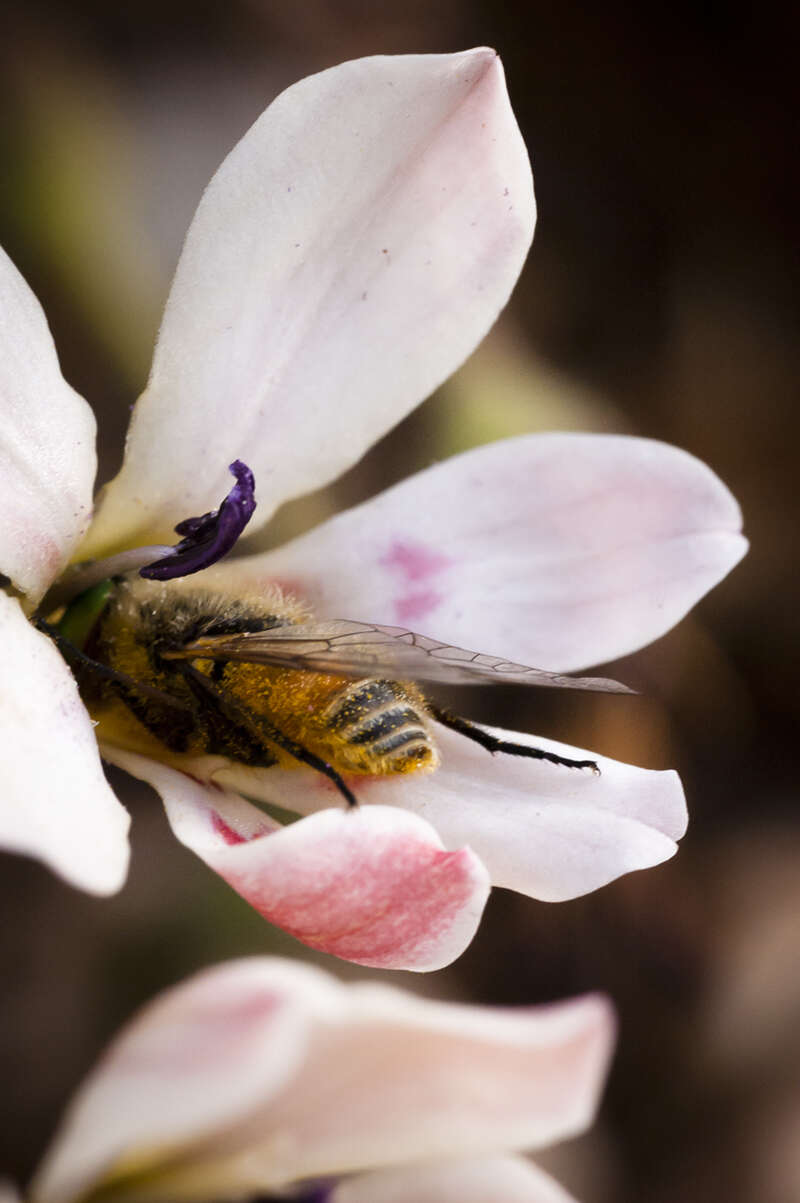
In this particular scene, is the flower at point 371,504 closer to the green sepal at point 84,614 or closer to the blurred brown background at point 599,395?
the green sepal at point 84,614

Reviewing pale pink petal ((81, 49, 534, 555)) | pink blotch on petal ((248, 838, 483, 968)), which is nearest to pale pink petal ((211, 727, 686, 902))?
pink blotch on petal ((248, 838, 483, 968))

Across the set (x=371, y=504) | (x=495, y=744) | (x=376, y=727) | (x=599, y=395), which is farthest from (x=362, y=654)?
(x=599, y=395)

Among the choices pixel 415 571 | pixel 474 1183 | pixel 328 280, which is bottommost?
pixel 474 1183

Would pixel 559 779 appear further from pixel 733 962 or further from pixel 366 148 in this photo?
pixel 733 962

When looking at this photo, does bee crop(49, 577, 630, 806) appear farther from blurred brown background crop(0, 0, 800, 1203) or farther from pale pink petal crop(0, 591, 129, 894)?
blurred brown background crop(0, 0, 800, 1203)

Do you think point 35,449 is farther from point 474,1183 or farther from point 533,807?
point 474,1183

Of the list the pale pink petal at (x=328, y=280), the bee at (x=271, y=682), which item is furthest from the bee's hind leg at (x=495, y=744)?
the pale pink petal at (x=328, y=280)
